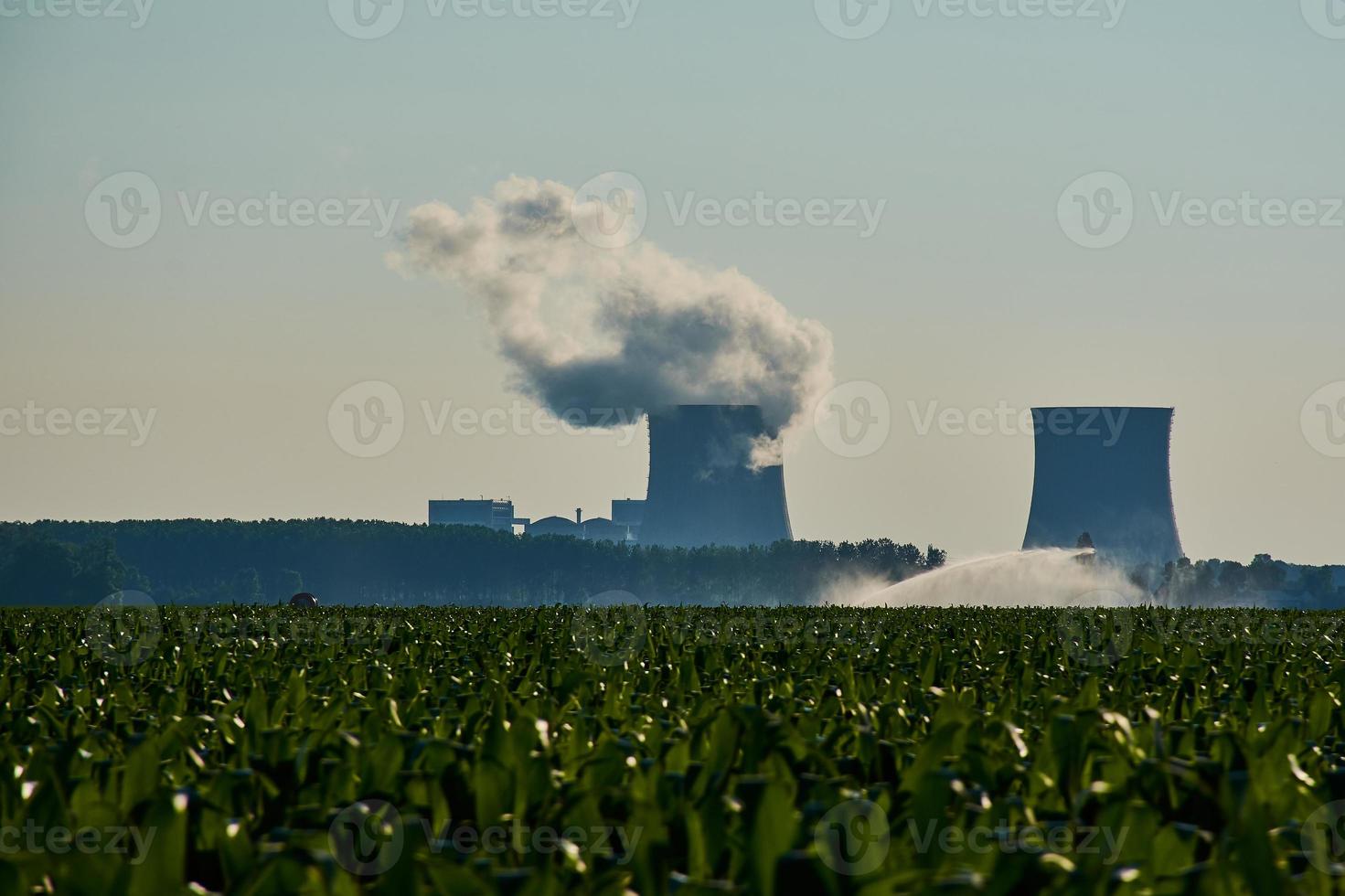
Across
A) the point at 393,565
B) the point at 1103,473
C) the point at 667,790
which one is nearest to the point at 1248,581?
the point at 1103,473

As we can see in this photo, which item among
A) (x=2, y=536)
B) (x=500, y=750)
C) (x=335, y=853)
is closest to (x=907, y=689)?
(x=500, y=750)

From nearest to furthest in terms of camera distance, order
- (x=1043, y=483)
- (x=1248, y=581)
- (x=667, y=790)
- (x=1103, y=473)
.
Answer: (x=667, y=790) → (x=1103, y=473) → (x=1043, y=483) → (x=1248, y=581)

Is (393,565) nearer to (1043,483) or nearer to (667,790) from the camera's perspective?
(1043,483)

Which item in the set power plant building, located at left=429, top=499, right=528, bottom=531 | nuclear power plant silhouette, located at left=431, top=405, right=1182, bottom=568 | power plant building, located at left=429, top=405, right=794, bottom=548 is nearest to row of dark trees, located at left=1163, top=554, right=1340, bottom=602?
nuclear power plant silhouette, located at left=431, top=405, right=1182, bottom=568

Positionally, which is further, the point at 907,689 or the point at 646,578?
the point at 646,578

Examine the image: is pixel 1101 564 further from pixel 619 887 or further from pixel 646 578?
pixel 619 887

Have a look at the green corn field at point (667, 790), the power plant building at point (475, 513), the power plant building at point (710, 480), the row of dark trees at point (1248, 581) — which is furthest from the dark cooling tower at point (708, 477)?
the power plant building at point (475, 513)
